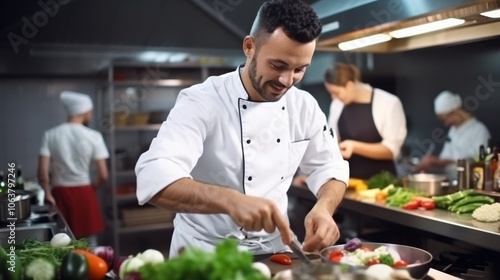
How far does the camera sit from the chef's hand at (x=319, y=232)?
1.37m

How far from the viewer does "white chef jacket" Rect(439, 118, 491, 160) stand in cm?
281

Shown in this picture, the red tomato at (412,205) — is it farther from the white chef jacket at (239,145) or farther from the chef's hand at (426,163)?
the white chef jacket at (239,145)

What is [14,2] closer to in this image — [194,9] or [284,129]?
[194,9]

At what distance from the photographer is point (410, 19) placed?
2309 mm

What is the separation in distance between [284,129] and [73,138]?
2.66 metres

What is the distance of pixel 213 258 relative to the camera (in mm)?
855

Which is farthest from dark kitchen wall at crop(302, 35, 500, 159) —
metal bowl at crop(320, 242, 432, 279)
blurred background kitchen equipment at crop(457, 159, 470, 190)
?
metal bowl at crop(320, 242, 432, 279)

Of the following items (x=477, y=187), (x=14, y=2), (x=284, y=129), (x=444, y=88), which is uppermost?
(x=14, y=2)

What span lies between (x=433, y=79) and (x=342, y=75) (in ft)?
2.07

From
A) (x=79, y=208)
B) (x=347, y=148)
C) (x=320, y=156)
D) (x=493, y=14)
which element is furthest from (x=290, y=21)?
(x=79, y=208)

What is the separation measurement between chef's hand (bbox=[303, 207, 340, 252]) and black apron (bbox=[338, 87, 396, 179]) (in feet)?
6.66

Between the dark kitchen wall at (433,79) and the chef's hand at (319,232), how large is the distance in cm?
176

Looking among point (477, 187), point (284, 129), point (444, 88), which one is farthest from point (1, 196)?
point (444, 88)

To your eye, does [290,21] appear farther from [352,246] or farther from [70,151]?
[70,151]
